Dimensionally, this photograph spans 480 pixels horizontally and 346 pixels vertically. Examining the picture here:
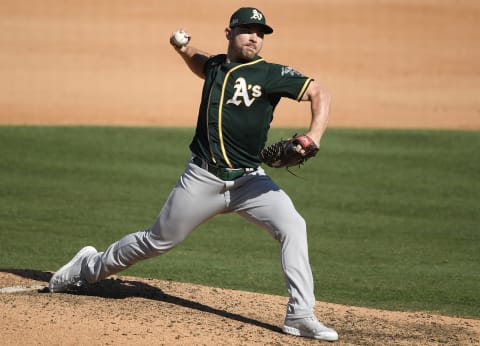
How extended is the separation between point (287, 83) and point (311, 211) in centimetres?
510

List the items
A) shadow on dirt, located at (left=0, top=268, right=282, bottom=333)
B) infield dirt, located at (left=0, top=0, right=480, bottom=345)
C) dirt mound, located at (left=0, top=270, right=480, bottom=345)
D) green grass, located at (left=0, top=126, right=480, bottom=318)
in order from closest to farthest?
1. dirt mound, located at (left=0, top=270, right=480, bottom=345)
2. shadow on dirt, located at (left=0, top=268, right=282, bottom=333)
3. green grass, located at (left=0, top=126, right=480, bottom=318)
4. infield dirt, located at (left=0, top=0, right=480, bottom=345)

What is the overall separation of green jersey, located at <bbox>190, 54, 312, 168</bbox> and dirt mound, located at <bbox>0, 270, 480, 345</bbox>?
103 centimetres

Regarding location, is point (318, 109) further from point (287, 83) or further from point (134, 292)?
point (134, 292)

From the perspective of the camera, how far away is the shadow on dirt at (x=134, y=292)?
5727mm

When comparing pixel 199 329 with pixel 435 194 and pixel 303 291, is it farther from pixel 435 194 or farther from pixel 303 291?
pixel 435 194

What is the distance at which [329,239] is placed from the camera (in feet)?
29.8

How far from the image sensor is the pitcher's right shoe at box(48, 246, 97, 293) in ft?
19.3

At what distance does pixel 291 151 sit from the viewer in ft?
16.5

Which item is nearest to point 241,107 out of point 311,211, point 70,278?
point 70,278

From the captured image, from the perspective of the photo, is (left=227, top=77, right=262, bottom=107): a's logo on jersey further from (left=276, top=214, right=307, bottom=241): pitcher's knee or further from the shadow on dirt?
the shadow on dirt

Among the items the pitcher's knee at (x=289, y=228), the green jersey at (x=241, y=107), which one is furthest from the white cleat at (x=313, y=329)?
the green jersey at (x=241, y=107)

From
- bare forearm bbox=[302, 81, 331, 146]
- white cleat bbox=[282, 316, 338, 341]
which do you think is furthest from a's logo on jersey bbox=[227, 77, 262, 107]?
white cleat bbox=[282, 316, 338, 341]

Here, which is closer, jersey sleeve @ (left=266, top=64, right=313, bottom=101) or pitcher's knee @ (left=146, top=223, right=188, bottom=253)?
jersey sleeve @ (left=266, top=64, right=313, bottom=101)

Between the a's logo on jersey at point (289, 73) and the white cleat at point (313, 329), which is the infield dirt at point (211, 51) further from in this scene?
the a's logo on jersey at point (289, 73)
